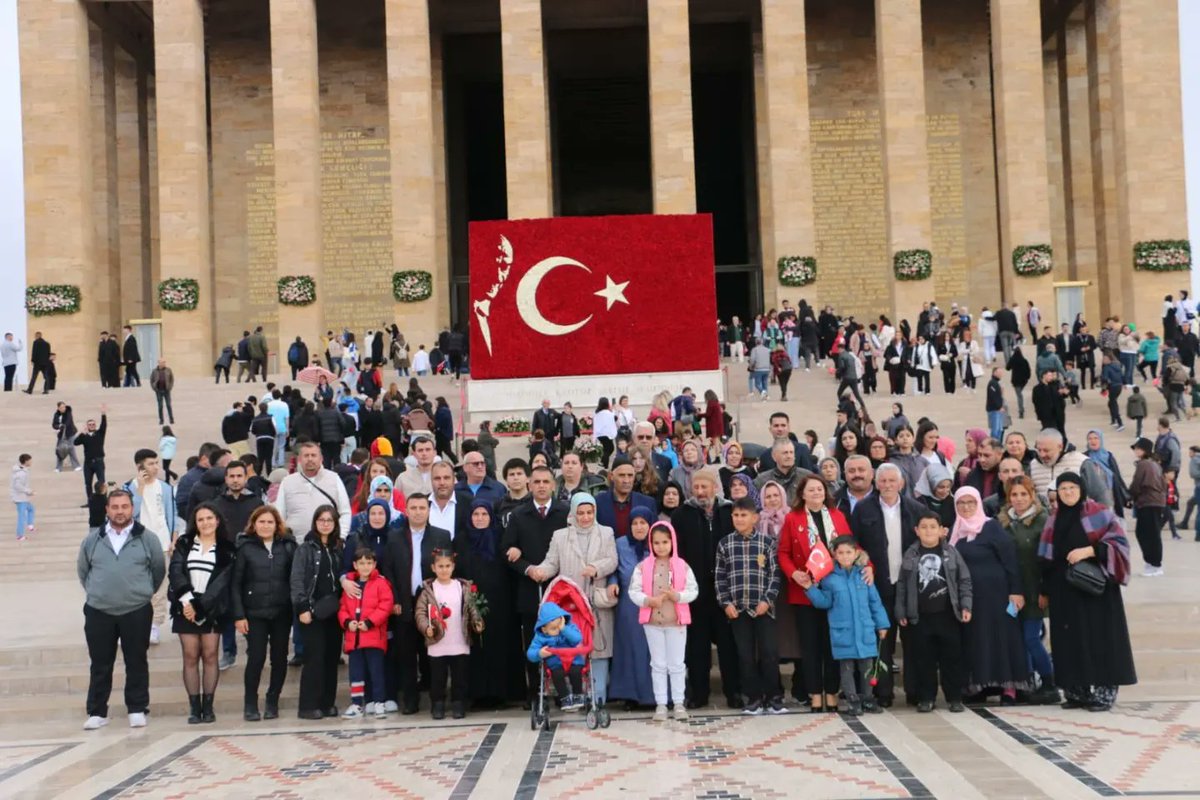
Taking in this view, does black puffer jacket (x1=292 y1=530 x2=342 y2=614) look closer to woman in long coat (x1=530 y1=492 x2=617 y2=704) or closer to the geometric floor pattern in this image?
woman in long coat (x1=530 y1=492 x2=617 y2=704)

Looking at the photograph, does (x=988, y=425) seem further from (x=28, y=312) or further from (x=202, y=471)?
(x=28, y=312)

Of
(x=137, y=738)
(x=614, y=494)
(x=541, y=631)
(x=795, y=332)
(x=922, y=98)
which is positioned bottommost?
(x=137, y=738)

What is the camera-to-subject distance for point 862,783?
7.23 meters

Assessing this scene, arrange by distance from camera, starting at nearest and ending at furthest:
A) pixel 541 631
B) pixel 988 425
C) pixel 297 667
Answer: pixel 541 631, pixel 297 667, pixel 988 425

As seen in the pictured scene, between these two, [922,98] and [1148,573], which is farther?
[922,98]

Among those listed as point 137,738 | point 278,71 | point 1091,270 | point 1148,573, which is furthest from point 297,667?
point 1091,270

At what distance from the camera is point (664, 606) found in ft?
30.2

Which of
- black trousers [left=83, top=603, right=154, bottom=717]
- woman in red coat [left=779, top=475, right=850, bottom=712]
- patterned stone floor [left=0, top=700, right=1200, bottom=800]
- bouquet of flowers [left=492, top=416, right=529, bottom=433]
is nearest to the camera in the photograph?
patterned stone floor [left=0, top=700, right=1200, bottom=800]

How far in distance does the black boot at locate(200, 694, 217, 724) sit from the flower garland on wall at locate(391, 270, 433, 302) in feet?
73.4

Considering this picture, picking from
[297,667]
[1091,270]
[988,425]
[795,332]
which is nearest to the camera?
[297,667]

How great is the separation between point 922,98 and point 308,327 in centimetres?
1523

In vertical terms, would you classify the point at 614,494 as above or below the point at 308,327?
below

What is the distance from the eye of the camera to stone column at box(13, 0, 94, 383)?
31.9 m

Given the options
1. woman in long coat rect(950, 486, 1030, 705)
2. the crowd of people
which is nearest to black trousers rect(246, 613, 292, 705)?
the crowd of people
